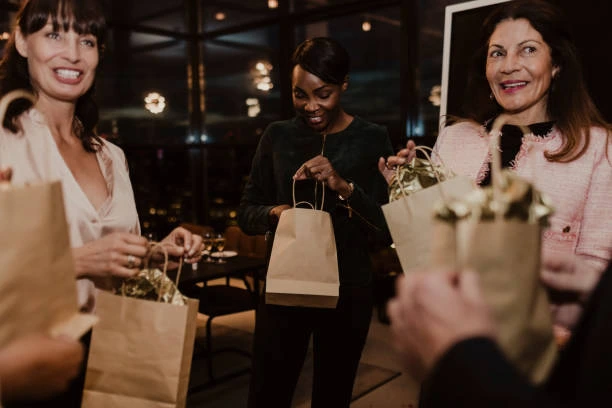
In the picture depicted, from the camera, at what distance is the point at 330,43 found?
1913mm

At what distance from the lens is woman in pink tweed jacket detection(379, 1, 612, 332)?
141 centimetres

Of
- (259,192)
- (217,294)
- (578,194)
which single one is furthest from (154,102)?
(578,194)

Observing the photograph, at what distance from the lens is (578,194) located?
1420mm

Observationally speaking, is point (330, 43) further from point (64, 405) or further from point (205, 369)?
point (205, 369)

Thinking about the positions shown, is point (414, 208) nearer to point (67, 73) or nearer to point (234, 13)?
point (67, 73)

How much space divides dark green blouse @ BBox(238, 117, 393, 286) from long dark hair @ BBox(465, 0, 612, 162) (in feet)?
2.01

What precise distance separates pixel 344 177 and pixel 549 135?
2.36ft

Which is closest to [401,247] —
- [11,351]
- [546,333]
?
[546,333]

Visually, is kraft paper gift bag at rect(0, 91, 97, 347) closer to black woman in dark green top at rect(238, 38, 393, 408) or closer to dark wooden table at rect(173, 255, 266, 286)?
black woman in dark green top at rect(238, 38, 393, 408)

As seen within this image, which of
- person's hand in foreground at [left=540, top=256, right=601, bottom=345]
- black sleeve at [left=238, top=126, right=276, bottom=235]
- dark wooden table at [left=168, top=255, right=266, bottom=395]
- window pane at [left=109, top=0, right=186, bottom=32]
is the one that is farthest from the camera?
window pane at [left=109, top=0, right=186, bottom=32]

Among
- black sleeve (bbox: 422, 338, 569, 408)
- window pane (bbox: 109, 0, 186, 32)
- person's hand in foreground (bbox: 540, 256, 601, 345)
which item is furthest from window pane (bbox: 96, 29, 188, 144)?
black sleeve (bbox: 422, 338, 569, 408)

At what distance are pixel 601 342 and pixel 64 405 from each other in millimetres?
1224

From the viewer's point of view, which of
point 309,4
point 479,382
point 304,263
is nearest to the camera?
point 479,382

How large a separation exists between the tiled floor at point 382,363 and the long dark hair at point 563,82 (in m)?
2.19
